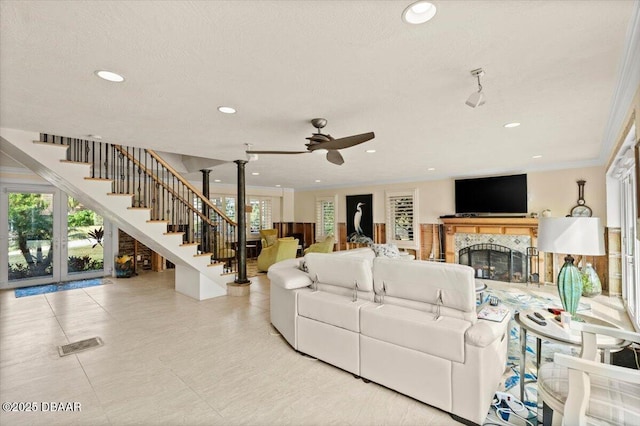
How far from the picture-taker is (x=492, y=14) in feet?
5.05

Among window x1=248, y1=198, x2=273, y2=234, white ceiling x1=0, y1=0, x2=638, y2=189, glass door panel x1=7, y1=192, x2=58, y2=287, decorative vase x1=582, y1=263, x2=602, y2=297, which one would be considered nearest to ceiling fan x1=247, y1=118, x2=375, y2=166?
white ceiling x1=0, y1=0, x2=638, y2=189

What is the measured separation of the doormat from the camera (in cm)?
575

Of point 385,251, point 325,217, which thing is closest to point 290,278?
point 385,251

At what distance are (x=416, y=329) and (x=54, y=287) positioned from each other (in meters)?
7.51

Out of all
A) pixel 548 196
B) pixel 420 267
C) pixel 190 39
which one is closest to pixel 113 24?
pixel 190 39

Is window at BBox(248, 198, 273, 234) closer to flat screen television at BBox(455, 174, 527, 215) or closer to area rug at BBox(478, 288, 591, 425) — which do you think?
flat screen television at BBox(455, 174, 527, 215)

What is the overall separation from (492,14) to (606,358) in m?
2.50

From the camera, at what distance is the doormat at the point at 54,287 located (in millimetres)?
5750

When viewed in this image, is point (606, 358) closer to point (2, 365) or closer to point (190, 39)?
point (190, 39)

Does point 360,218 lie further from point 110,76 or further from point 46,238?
point 46,238

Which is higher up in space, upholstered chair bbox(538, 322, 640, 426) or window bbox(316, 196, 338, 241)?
window bbox(316, 196, 338, 241)

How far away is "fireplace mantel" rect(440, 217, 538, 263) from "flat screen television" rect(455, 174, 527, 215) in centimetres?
24

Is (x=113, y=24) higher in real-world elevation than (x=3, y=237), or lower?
higher

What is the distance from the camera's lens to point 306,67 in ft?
6.82
